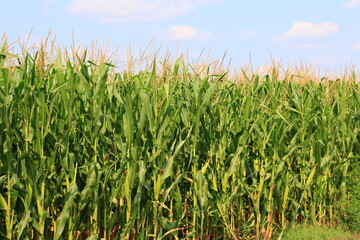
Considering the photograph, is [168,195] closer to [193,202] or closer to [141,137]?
[193,202]

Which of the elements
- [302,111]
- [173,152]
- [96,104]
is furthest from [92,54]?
[302,111]

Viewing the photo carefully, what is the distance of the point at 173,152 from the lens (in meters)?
5.45

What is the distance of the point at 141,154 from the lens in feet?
16.8

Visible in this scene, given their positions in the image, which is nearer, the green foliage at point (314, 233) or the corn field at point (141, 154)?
the corn field at point (141, 154)

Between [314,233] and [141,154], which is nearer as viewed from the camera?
[141,154]

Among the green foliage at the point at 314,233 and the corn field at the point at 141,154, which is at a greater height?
the corn field at the point at 141,154

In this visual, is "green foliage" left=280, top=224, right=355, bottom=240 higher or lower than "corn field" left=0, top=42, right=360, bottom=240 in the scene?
lower

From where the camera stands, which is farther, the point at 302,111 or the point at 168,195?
the point at 302,111

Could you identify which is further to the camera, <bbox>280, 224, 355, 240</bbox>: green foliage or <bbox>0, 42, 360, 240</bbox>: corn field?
<bbox>280, 224, 355, 240</bbox>: green foliage

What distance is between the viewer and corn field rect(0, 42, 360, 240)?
15.1 feet

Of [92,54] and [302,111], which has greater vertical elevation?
[92,54]

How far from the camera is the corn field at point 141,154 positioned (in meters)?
4.61

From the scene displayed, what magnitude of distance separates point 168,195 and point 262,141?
1584 mm

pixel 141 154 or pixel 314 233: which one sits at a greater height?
pixel 141 154
